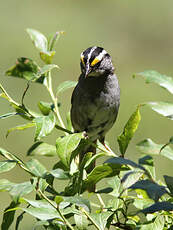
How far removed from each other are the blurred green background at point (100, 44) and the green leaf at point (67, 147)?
15.2ft

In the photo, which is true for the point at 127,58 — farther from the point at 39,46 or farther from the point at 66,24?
the point at 39,46

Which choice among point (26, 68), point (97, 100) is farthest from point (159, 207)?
point (97, 100)

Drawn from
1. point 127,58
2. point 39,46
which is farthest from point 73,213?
point 127,58

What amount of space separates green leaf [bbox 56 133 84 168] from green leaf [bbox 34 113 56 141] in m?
0.08

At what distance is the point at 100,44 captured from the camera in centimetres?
974

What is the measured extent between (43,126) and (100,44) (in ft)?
25.2

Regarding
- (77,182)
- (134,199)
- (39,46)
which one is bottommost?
(134,199)

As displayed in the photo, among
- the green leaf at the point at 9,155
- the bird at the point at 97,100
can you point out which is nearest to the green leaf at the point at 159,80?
the green leaf at the point at 9,155

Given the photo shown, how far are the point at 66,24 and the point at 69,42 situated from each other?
0.85 meters

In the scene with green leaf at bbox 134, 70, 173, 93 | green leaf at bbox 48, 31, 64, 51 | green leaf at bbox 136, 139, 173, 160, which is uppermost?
green leaf at bbox 48, 31, 64, 51

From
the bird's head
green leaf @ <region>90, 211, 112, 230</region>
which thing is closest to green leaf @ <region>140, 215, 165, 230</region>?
green leaf @ <region>90, 211, 112, 230</region>

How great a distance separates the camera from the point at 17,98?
8.13 metres

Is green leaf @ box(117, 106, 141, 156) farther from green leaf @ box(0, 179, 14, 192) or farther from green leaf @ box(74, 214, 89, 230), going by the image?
green leaf @ box(0, 179, 14, 192)

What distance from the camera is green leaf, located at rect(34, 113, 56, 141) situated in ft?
7.14
